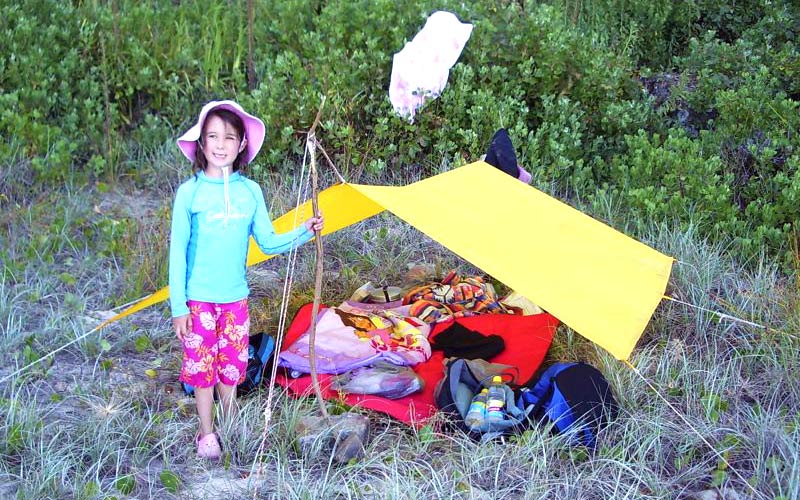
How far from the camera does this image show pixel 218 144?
321 cm

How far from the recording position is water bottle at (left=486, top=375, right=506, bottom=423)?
3.43 meters

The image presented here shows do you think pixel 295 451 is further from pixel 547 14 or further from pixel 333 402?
pixel 547 14

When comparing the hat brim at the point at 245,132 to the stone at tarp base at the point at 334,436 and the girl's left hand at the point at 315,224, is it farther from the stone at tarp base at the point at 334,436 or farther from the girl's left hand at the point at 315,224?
the stone at tarp base at the point at 334,436

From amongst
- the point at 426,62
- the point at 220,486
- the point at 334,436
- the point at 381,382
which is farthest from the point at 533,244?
the point at 426,62

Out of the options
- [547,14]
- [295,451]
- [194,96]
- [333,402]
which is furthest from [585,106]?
[295,451]

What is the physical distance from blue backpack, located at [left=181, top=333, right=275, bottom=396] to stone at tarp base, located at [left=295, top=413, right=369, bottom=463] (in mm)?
441

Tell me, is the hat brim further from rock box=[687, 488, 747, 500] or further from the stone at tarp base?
rock box=[687, 488, 747, 500]

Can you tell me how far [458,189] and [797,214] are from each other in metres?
2.05

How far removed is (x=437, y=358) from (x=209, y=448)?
1.23m

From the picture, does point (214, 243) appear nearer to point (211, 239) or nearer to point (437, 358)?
point (211, 239)

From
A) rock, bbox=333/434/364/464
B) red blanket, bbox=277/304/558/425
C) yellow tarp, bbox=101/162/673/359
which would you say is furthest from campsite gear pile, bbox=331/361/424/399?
yellow tarp, bbox=101/162/673/359

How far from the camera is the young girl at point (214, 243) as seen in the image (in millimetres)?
3184

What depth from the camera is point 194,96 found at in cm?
649

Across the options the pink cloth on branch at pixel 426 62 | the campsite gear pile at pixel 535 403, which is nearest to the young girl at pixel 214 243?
the campsite gear pile at pixel 535 403
